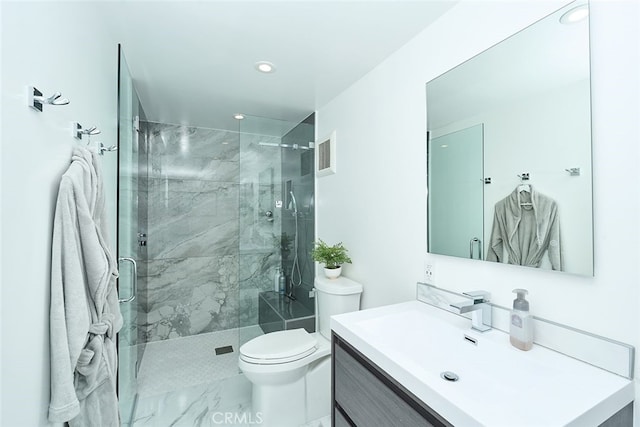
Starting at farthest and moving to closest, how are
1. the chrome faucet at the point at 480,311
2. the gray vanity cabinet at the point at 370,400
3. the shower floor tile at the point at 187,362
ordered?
1. the shower floor tile at the point at 187,362
2. the chrome faucet at the point at 480,311
3. the gray vanity cabinet at the point at 370,400

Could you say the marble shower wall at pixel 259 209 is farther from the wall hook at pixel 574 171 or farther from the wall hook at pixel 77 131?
the wall hook at pixel 574 171

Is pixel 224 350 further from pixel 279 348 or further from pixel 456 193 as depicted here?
pixel 456 193

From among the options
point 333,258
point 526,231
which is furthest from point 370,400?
point 333,258

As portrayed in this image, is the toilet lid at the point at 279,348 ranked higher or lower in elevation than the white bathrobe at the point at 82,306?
lower

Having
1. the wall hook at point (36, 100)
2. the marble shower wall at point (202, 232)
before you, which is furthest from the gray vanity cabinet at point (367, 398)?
the marble shower wall at point (202, 232)

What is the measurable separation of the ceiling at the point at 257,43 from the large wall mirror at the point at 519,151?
42cm

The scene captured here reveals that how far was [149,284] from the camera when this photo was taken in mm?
3008

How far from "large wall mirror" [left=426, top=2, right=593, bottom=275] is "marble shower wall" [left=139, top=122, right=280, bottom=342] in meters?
1.75

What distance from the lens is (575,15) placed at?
0.92 m

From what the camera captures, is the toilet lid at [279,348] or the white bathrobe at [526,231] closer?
the white bathrobe at [526,231]

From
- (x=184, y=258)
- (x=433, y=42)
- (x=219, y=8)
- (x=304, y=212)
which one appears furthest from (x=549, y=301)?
(x=184, y=258)

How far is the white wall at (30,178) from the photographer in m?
0.63

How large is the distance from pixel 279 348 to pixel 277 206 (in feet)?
4.38

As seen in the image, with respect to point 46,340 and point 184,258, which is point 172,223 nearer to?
point 184,258
